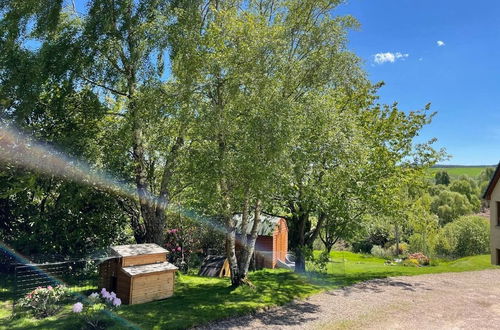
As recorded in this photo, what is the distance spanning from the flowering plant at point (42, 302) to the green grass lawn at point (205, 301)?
0.98 feet

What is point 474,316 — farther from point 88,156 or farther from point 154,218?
point 88,156

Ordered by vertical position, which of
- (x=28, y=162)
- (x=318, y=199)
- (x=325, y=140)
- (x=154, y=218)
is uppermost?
(x=325, y=140)

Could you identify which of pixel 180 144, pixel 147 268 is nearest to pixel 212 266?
pixel 147 268

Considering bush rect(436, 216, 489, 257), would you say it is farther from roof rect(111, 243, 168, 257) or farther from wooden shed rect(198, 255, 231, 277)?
roof rect(111, 243, 168, 257)

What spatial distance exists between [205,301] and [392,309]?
6.35 metres

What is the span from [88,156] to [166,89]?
174 inches

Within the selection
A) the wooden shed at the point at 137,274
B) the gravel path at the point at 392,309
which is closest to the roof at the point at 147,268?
the wooden shed at the point at 137,274

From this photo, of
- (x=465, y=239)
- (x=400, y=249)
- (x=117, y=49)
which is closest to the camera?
(x=117, y=49)

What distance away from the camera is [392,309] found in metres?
11.4

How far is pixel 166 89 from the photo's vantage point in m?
12.0

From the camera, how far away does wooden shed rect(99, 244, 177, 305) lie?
1096 centimetres

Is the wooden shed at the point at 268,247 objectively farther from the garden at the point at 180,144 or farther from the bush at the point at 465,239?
the bush at the point at 465,239

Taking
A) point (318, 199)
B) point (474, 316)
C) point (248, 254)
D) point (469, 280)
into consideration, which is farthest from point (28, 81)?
point (469, 280)

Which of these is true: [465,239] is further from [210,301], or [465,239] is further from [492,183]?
[210,301]
